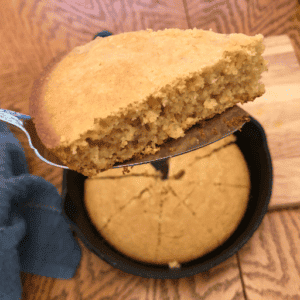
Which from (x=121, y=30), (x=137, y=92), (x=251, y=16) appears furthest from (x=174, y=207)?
(x=251, y=16)

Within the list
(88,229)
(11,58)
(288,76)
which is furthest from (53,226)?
(288,76)

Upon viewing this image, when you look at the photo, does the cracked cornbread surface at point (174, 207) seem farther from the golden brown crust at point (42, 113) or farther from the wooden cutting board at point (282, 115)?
the golden brown crust at point (42, 113)

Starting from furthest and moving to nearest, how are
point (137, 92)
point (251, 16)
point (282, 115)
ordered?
point (251, 16) → point (282, 115) → point (137, 92)

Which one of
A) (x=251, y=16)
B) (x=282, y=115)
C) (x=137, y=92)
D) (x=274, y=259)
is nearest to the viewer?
(x=137, y=92)

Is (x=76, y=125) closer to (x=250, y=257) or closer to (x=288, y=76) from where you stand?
(x=250, y=257)

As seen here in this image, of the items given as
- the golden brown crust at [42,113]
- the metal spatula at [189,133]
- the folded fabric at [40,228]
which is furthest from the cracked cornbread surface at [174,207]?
the golden brown crust at [42,113]

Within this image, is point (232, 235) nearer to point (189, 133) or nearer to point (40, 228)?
point (189, 133)
